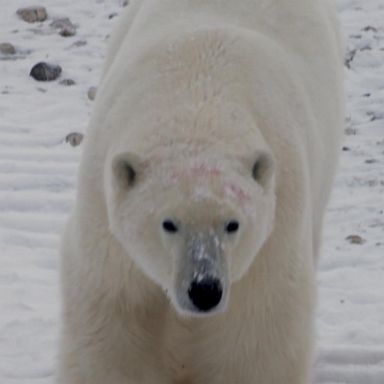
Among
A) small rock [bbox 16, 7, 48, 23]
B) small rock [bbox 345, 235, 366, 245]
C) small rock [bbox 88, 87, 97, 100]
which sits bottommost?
small rock [bbox 16, 7, 48, 23]

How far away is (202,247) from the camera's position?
3.28 metres

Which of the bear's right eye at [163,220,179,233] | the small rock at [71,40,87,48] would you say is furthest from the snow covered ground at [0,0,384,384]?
the bear's right eye at [163,220,179,233]

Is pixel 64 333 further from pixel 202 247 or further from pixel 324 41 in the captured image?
pixel 324 41

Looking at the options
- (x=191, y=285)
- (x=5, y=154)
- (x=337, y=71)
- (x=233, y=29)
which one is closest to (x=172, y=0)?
(x=233, y=29)

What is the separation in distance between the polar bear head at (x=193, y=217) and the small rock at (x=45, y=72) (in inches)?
176

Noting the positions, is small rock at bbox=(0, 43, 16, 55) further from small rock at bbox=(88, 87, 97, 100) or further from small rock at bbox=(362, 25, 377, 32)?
small rock at bbox=(362, 25, 377, 32)

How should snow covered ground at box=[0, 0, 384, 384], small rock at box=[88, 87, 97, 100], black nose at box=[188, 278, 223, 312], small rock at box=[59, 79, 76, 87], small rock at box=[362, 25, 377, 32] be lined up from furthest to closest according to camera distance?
1. small rock at box=[362, 25, 377, 32]
2. small rock at box=[59, 79, 76, 87]
3. small rock at box=[88, 87, 97, 100]
4. snow covered ground at box=[0, 0, 384, 384]
5. black nose at box=[188, 278, 223, 312]

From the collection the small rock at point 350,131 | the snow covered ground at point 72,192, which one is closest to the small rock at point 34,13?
the snow covered ground at point 72,192

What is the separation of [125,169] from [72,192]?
302cm

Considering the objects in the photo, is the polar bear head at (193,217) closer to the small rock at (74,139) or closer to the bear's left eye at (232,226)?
the bear's left eye at (232,226)

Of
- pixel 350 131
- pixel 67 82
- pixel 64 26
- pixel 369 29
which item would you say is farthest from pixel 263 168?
pixel 64 26

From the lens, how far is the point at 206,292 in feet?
10.7

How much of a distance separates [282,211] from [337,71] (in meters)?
1.27

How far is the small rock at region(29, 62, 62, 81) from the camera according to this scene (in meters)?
7.89
